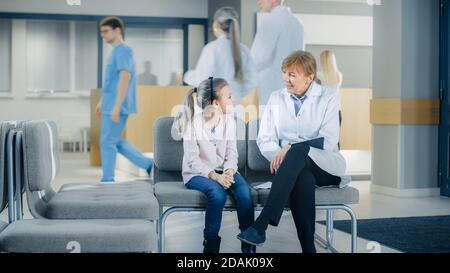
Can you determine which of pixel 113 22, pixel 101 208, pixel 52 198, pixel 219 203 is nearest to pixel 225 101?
pixel 219 203

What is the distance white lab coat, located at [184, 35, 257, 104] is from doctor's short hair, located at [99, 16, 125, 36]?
0.30m

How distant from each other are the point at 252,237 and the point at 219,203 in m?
0.18

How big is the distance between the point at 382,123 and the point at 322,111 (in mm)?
2433

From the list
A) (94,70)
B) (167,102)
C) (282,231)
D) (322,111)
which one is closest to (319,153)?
(322,111)

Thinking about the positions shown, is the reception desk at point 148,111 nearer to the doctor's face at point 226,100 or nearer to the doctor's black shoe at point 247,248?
the doctor's face at point 226,100

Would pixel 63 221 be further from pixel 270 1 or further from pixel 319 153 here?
pixel 270 1

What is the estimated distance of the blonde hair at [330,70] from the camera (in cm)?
268

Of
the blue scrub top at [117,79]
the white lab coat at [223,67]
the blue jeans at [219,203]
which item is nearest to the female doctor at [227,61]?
the white lab coat at [223,67]

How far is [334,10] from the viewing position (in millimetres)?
2586

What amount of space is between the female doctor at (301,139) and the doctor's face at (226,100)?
0.44ft

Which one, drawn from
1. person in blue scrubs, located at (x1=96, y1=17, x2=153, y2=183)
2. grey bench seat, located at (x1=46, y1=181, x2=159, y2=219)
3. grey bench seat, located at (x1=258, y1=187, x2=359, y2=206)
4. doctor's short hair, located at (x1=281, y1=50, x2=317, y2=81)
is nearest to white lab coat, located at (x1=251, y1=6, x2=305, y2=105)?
doctor's short hair, located at (x1=281, y1=50, x2=317, y2=81)

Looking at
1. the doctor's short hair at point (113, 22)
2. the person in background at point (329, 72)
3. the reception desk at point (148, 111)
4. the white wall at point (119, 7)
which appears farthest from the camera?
the person in background at point (329, 72)

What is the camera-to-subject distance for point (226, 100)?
2494mm

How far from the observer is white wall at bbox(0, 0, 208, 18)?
2162 millimetres
